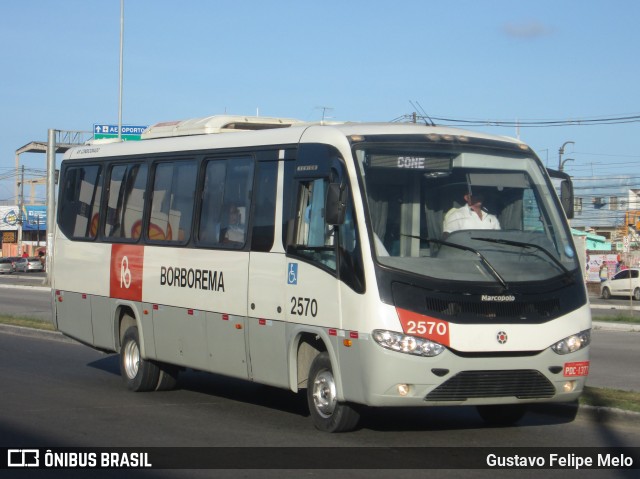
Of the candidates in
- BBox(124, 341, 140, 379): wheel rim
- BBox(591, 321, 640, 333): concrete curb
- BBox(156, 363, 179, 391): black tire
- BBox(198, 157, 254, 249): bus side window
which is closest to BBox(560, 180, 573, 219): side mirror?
BBox(198, 157, 254, 249): bus side window

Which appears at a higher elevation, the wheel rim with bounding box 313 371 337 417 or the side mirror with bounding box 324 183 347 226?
the side mirror with bounding box 324 183 347 226

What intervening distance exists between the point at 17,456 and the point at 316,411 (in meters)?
2.82

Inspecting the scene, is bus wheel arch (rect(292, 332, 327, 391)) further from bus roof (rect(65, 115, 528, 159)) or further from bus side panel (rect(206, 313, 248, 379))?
bus roof (rect(65, 115, 528, 159))

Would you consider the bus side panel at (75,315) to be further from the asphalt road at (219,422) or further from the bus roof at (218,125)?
the bus roof at (218,125)

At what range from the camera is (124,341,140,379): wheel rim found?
13.4 m

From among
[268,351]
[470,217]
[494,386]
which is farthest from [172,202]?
[494,386]

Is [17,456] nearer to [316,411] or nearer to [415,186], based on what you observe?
[316,411]

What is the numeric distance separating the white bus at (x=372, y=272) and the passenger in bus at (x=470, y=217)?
5 cm

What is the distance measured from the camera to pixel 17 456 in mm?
8609

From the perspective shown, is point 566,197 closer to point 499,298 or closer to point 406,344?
point 499,298

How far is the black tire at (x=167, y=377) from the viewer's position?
13.3 meters

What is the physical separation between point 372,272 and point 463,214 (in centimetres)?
119

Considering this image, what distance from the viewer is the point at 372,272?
9031 millimetres

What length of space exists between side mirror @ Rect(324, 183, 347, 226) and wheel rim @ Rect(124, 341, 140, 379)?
513cm
